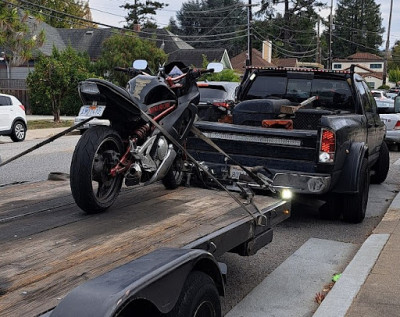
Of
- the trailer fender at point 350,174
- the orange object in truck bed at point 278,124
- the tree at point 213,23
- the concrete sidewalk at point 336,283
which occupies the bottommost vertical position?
the concrete sidewalk at point 336,283

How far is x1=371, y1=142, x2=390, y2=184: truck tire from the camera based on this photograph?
10516mm

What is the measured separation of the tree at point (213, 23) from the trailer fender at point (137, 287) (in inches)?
3100

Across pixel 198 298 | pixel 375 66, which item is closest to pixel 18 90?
pixel 198 298

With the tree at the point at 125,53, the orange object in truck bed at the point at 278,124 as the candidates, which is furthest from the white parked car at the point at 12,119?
the tree at the point at 125,53

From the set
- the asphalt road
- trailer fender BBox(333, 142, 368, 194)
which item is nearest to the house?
the asphalt road

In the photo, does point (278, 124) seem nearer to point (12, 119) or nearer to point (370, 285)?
point (370, 285)

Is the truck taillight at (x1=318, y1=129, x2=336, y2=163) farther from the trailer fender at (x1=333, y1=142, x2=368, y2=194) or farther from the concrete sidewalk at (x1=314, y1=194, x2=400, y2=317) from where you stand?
the concrete sidewalk at (x1=314, y1=194, x2=400, y2=317)

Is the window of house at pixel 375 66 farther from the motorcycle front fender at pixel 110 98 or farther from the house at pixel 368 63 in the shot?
the motorcycle front fender at pixel 110 98

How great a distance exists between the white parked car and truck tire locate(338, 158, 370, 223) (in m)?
13.8

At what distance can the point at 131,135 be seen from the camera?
535cm

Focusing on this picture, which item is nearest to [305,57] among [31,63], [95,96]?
[31,63]

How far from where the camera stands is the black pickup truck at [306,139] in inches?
266

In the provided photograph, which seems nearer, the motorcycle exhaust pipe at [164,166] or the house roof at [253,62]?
the motorcycle exhaust pipe at [164,166]

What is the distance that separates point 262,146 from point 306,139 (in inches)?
23.6
